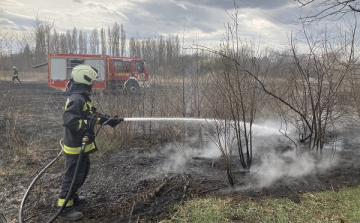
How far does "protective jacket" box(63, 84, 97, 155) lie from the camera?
3.31m

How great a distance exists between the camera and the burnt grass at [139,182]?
356 cm

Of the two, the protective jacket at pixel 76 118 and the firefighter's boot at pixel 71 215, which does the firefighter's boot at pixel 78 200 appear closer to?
the firefighter's boot at pixel 71 215

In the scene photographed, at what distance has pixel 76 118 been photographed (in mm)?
3312

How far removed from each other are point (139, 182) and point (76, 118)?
5.36ft

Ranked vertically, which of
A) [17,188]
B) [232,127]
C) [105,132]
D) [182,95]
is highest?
[182,95]

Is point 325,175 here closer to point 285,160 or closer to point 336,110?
point 285,160

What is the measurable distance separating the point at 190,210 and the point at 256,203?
0.94 meters

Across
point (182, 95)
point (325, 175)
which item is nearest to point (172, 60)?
point (182, 95)

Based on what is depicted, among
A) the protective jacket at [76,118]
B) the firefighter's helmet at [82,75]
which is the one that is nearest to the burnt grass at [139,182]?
the protective jacket at [76,118]

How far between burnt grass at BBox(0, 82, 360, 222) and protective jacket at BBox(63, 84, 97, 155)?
2.94ft

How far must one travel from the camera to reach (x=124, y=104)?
6.80 meters

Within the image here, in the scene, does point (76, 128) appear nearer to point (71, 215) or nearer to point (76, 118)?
point (76, 118)

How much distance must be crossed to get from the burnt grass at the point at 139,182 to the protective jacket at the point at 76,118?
897 mm

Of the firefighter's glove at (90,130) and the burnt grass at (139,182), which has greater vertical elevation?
the firefighter's glove at (90,130)
